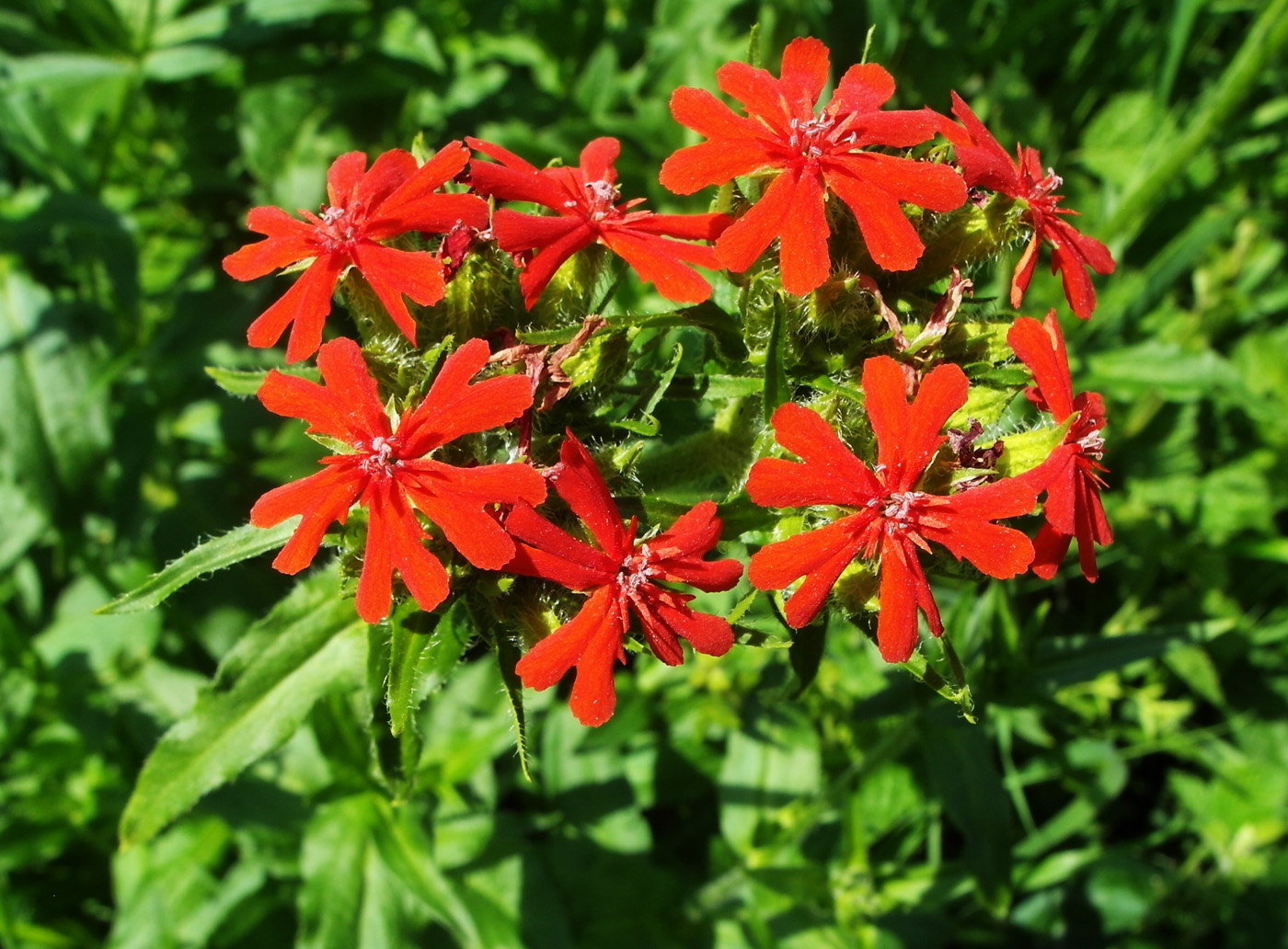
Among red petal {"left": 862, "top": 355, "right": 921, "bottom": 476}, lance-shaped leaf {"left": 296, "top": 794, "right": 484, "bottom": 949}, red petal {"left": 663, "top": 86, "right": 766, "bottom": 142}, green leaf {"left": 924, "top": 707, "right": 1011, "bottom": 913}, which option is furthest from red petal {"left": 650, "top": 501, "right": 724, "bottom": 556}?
lance-shaped leaf {"left": 296, "top": 794, "right": 484, "bottom": 949}

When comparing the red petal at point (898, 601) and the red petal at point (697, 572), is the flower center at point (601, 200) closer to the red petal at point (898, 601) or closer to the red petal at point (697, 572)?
the red petal at point (697, 572)

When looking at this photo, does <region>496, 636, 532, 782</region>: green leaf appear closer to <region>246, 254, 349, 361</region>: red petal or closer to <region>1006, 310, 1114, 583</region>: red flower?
<region>246, 254, 349, 361</region>: red petal

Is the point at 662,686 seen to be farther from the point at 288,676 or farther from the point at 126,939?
the point at 126,939

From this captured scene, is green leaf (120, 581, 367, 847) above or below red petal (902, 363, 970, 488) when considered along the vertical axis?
below

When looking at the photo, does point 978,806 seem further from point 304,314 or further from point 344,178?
point 344,178

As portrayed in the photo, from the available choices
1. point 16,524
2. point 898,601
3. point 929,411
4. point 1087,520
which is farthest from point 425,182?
point 16,524

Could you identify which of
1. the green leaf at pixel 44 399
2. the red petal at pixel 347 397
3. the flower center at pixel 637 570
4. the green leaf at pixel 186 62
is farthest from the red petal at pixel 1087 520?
the green leaf at pixel 186 62
